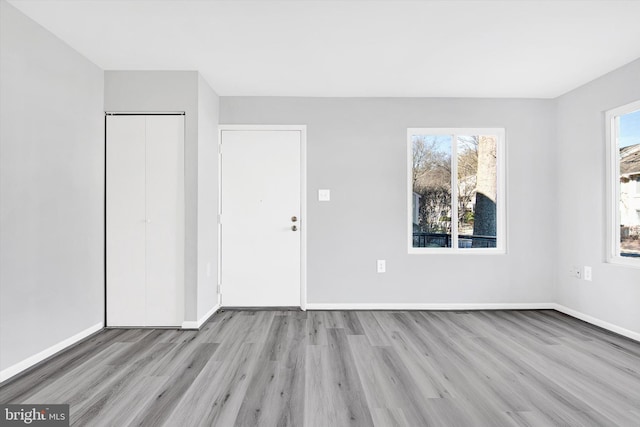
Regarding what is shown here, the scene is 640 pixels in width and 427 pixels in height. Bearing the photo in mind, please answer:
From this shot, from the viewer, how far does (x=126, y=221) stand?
2957 millimetres

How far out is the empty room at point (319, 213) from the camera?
1.97 m

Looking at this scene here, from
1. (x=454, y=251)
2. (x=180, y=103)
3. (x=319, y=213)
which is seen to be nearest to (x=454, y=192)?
(x=454, y=251)

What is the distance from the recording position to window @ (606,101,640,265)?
279cm

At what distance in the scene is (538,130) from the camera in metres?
3.56

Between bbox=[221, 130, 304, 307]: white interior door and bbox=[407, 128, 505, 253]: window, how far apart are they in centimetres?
138

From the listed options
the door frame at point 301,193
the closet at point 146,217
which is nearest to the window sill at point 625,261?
the door frame at point 301,193

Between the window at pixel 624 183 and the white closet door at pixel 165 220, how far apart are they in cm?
411

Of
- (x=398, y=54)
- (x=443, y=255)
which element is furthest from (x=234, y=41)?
(x=443, y=255)

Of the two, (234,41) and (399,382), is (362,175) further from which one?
(399,382)

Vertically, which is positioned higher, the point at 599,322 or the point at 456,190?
the point at 456,190

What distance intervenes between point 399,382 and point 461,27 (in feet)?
8.19

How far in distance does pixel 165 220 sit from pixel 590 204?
13.8ft

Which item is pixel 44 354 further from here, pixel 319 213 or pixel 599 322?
pixel 599 322

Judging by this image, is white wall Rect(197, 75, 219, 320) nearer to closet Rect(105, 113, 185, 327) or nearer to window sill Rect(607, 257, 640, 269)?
closet Rect(105, 113, 185, 327)
